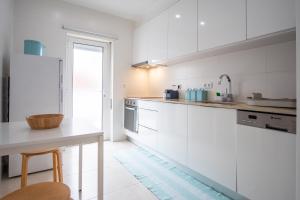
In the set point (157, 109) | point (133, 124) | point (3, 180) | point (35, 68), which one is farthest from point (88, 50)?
point (3, 180)

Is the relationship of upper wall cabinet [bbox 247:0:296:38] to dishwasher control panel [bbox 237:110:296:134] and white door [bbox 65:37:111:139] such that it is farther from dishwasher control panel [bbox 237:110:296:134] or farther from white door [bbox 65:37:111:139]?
white door [bbox 65:37:111:139]

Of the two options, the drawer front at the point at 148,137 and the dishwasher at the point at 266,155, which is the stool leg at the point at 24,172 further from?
the dishwasher at the point at 266,155

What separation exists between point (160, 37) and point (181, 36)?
0.56 metres

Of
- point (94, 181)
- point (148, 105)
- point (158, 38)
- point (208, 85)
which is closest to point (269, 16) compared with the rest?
point (208, 85)

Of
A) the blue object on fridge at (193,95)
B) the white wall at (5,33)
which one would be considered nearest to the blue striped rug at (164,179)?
the blue object on fridge at (193,95)

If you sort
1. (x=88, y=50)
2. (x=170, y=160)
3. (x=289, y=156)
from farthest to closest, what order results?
(x=88, y=50)
(x=170, y=160)
(x=289, y=156)

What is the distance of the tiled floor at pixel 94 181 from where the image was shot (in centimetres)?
174

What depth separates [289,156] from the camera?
122cm

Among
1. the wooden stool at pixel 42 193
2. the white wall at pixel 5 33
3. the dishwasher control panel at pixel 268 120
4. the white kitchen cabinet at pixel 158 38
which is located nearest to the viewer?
the wooden stool at pixel 42 193

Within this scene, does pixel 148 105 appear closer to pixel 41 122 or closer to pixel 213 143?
pixel 213 143

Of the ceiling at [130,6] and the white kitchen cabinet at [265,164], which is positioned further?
the ceiling at [130,6]

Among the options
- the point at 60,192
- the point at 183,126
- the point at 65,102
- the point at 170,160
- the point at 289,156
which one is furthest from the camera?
the point at 65,102

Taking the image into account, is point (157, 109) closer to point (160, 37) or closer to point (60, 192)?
point (160, 37)

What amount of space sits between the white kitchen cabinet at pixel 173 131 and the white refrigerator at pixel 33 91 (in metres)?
1.46
